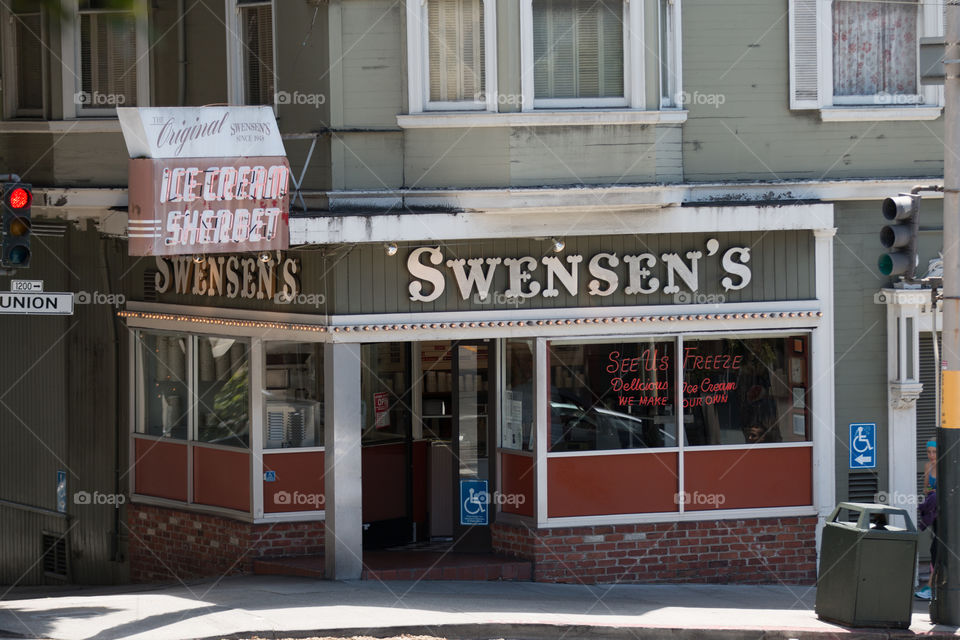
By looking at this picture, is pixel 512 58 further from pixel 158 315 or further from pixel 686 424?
pixel 158 315

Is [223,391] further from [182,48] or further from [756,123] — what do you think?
[756,123]

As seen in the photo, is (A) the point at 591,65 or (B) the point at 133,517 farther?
(B) the point at 133,517

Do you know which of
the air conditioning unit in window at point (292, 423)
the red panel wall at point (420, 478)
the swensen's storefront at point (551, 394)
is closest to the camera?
the swensen's storefront at point (551, 394)

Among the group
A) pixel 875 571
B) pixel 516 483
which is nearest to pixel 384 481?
pixel 516 483

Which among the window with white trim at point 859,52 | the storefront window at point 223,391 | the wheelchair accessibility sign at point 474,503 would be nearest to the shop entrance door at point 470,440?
the wheelchair accessibility sign at point 474,503

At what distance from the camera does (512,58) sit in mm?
12961

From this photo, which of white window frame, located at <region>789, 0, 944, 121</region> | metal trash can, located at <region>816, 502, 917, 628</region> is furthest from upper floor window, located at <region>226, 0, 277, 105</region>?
metal trash can, located at <region>816, 502, 917, 628</region>

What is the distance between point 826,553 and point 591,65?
5.24 meters

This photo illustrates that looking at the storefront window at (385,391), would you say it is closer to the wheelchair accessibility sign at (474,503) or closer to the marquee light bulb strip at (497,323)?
the wheelchair accessibility sign at (474,503)

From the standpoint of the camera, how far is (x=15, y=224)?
473 inches

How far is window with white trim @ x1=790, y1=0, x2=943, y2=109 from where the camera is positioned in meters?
14.0

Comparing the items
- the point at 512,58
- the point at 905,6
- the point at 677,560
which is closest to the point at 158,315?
the point at 512,58

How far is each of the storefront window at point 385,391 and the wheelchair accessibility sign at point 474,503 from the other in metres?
1.14

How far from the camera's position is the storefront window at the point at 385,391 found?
15.0 m
